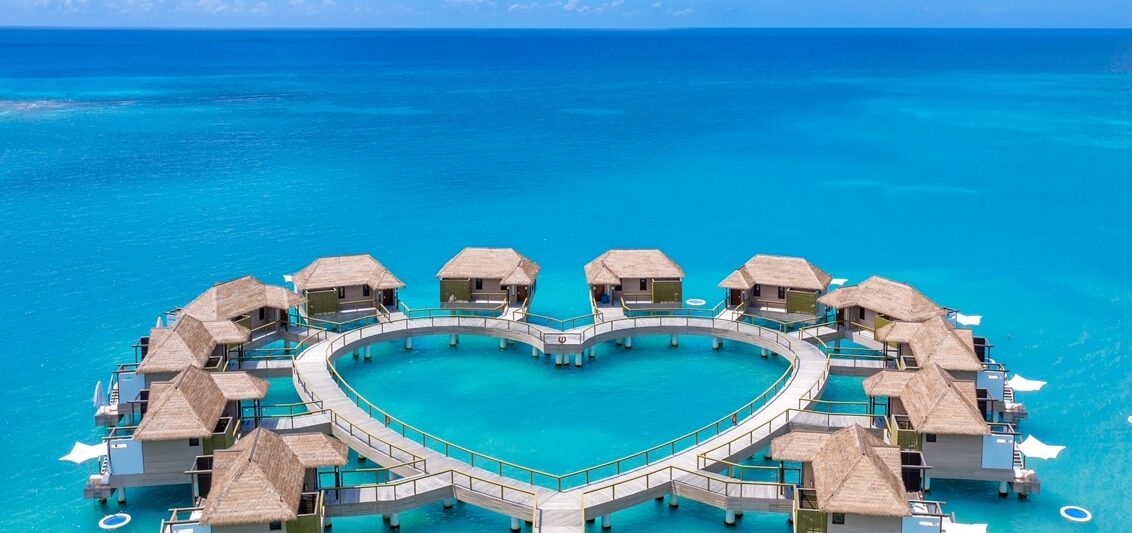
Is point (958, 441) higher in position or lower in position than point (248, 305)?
lower

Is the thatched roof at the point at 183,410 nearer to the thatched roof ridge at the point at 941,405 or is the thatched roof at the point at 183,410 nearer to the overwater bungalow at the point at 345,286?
the overwater bungalow at the point at 345,286

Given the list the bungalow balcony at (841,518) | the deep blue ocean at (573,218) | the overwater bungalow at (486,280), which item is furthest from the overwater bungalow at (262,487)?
the overwater bungalow at (486,280)

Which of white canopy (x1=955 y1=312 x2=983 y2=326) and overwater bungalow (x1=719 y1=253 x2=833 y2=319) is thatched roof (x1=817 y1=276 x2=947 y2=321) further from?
white canopy (x1=955 y1=312 x2=983 y2=326)

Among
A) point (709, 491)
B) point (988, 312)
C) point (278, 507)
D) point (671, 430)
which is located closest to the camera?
point (278, 507)

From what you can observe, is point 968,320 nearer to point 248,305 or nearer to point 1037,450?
point 1037,450

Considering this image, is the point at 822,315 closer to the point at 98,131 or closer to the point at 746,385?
the point at 746,385

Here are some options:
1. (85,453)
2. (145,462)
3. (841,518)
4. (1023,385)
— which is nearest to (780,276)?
(1023,385)

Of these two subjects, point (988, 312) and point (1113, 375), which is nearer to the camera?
point (1113, 375)

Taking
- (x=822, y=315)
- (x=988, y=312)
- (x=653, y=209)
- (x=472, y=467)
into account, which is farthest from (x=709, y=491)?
(x=653, y=209)
